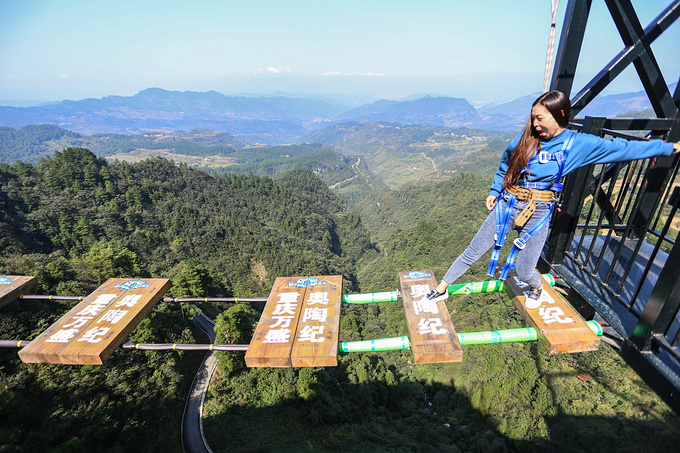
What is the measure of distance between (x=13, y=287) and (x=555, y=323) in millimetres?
9017

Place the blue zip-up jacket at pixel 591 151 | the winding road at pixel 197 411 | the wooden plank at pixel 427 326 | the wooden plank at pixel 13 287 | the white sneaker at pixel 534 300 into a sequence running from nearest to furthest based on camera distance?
the blue zip-up jacket at pixel 591 151
the wooden plank at pixel 427 326
the white sneaker at pixel 534 300
the wooden plank at pixel 13 287
the winding road at pixel 197 411

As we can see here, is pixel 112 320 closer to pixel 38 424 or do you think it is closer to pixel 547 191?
pixel 38 424

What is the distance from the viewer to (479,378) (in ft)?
86.7

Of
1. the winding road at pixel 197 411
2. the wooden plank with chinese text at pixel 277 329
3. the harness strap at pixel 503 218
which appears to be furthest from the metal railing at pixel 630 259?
the winding road at pixel 197 411

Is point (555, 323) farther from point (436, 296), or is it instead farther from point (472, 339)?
point (436, 296)

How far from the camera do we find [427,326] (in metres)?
4.05

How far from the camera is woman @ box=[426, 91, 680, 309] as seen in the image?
314cm

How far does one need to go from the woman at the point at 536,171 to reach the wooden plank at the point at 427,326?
0.52 meters

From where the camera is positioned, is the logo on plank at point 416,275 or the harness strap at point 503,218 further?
the logo on plank at point 416,275

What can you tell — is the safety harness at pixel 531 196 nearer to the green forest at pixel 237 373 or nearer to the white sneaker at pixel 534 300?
the white sneaker at pixel 534 300

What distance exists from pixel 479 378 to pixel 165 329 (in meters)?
24.6

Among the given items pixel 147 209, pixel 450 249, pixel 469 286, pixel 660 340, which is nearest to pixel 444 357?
pixel 469 286

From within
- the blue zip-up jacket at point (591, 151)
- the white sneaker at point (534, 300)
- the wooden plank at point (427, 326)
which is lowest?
the wooden plank at point (427, 326)

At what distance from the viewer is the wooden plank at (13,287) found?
5.65 m
